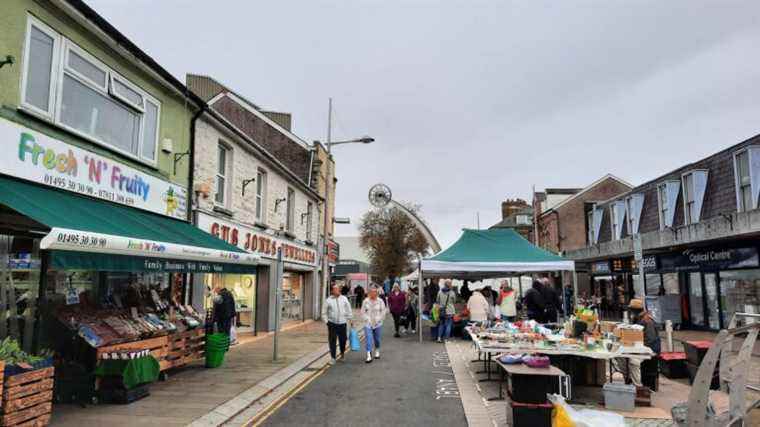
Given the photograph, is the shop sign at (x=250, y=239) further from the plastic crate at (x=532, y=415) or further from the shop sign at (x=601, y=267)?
the shop sign at (x=601, y=267)

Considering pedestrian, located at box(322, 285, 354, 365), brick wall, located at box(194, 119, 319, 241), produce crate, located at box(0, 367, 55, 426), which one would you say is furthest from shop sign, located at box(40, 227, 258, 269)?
brick wall, located at box(194, 119, 319, 241)

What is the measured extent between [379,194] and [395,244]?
20648 mm

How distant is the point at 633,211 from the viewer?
2397 cm

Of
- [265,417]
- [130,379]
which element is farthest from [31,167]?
[265,417]

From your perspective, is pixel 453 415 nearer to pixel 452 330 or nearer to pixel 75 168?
pixel 75 168

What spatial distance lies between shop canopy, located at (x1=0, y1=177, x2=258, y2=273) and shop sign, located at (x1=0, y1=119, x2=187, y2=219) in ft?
0.55

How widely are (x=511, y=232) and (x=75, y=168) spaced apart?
12.5 metres

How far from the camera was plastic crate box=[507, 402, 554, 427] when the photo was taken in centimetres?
609

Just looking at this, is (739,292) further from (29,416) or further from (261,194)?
(29,416)

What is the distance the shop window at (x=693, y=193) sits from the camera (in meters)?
18.5

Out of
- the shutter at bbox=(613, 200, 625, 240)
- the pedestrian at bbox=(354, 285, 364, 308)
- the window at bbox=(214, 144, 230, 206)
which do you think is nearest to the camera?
the window at bbox=(214, 144, 230, 206)

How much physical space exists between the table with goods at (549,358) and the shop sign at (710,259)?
9.37m

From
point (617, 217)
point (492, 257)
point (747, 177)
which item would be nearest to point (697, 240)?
point (747, 177)

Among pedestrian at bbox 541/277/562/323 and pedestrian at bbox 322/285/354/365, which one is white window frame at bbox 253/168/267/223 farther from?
pedestrian at bbox 541/277/562/323
